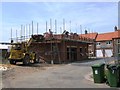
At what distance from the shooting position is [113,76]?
1471 centimetres

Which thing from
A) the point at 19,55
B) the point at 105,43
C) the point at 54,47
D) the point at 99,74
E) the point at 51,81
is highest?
the point at 105,43

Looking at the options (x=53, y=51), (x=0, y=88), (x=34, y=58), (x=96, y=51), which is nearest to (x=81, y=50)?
(x=53, y=51)

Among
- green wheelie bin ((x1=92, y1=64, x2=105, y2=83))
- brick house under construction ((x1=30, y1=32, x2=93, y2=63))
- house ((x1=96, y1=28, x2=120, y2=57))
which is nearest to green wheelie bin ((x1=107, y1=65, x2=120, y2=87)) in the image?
green wheelie bin ((x1=92, y1=64, x2=105, y2=83))

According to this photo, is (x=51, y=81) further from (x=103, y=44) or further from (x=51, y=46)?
(x=103, y=44)

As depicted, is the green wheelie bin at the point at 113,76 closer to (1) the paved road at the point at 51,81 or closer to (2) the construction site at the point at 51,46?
(1) the paved road at the point at 51,81

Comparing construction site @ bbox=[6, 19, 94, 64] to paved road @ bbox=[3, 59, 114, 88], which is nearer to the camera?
paved road @ bbox=[3, 59, 114, 88]

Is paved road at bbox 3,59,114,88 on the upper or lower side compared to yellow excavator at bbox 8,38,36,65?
lower

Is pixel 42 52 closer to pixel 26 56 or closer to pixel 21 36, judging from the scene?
pixel 21 36

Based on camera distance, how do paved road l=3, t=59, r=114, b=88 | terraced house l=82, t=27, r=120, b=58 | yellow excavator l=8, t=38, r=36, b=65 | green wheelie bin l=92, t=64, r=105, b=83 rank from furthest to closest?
terraced house l=82, t=27, r=120, b=58, yellow excavator l=8, t=38, r=36, b=65, green wheelie bin l=92, t=64, r=105, b=83, paved road l=3, t=59, r=114, b=88

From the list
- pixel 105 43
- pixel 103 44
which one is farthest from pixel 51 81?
pixel 105 43

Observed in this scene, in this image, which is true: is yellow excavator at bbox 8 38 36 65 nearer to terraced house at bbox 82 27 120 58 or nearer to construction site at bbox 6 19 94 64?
construction site at bbox 6 19 94 64

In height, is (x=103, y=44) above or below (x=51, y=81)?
above

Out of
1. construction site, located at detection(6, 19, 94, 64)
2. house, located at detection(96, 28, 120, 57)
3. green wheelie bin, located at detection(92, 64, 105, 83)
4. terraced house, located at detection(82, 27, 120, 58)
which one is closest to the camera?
green wheelie bin, located at detection(92, 64, 105, 83)

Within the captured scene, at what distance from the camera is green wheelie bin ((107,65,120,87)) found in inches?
574
